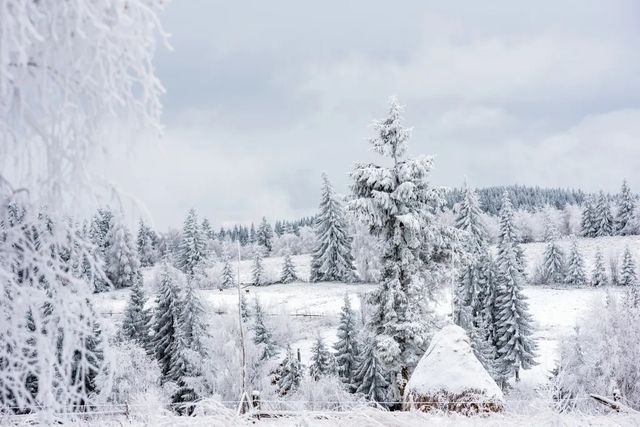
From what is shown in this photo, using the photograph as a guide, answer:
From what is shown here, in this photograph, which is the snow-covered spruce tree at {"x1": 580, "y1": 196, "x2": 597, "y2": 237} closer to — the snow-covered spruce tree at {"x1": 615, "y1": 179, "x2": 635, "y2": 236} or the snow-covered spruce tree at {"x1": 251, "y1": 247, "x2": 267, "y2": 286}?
the snow-covered spruce tree at {"x1": 615, "y1": 179, "x2": 635, "y2": 236}

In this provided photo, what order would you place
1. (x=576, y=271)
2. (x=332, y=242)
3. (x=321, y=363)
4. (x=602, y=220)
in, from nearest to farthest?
(x=321, y=363) < (x=332, y=242) < (x=576, y=271) < (x=602, y=220)

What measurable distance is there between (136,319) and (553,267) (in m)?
52.5

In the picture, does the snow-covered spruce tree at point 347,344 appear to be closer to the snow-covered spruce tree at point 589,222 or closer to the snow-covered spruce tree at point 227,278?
the snow-covered spruce tree at point 227,278

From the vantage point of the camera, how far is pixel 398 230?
688 inches

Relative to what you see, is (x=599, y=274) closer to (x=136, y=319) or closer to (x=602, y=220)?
(x=602, y=220)

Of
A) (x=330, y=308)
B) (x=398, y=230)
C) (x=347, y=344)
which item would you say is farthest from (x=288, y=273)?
(x=398, y=230)

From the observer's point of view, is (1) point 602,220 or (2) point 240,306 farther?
(1) point 602,220

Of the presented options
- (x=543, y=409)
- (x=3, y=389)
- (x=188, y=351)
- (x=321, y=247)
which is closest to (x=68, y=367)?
(x=3, y=389)

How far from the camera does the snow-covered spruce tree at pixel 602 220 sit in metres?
91.3

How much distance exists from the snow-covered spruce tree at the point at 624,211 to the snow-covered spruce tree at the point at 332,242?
53.5m

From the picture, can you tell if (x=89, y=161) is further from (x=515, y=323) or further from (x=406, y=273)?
(x=515, y=323)

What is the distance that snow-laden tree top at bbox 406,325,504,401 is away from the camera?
7723mm

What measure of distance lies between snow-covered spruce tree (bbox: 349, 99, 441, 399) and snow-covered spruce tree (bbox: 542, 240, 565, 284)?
58086mm

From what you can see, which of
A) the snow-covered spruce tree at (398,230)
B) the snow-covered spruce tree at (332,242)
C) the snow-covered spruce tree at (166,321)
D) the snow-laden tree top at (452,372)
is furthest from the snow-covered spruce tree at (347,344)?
the snow-laden tree top at (452,372)
